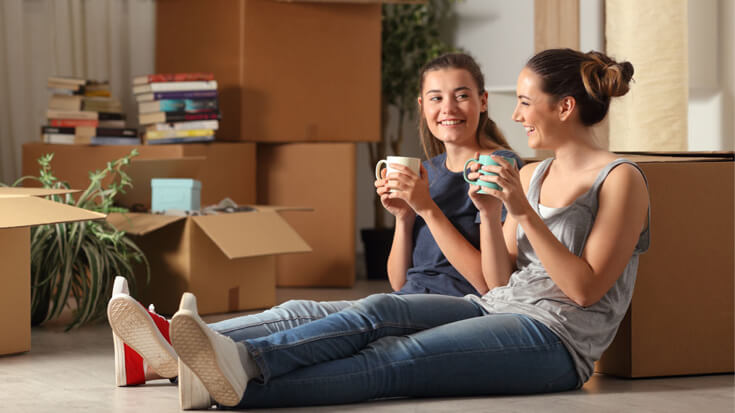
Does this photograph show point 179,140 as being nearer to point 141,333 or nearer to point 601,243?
point 141,333

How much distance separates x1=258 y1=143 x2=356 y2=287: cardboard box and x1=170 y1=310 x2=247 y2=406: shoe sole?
7.11ft

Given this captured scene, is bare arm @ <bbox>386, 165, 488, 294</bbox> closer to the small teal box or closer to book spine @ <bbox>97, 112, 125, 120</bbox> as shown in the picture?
the small teal box

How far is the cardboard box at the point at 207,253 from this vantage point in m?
2.73

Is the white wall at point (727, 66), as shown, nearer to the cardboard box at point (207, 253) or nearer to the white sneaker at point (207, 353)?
the cardboard box at point (207, 253)

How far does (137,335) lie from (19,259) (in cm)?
69

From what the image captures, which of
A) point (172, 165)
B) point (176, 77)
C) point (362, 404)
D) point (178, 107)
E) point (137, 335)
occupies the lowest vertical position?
point (362, 404)

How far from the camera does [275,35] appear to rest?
3.56 m

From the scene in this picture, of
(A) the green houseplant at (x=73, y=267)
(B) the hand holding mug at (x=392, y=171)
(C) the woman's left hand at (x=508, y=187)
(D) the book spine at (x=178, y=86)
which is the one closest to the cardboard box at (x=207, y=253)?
(A) the green houseplant at (x=73, y=267)

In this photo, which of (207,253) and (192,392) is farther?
(207,253)

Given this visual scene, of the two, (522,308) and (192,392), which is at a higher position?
(522,308)

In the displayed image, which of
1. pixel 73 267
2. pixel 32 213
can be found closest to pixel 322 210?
pixel 73 267

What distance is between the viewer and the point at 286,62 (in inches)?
141

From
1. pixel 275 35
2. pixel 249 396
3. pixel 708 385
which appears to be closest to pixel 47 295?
pixel 249 396

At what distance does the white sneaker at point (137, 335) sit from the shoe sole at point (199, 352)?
0.19 meters
